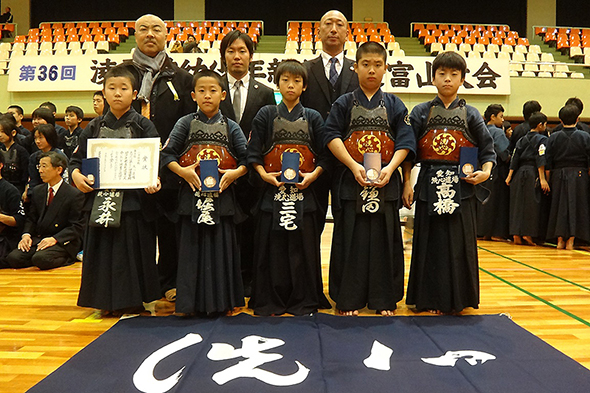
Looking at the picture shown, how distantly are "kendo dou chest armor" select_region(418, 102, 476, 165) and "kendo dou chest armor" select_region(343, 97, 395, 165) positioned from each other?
0.31m

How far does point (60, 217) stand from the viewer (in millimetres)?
4832

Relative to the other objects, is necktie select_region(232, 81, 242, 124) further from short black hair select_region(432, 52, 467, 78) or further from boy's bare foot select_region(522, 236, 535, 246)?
boy's bare foot select_region(522, 236, 535, 246)

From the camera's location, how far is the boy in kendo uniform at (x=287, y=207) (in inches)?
118

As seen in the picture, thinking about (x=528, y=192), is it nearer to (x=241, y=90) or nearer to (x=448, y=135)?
(x=448, y=135)

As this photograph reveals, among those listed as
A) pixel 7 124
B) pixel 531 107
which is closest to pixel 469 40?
pixel 531 107

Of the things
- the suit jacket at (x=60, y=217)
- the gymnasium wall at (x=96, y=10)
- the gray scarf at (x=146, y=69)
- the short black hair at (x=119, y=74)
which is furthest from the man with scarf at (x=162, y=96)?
the gymnasium wall at (x=96, y=10)

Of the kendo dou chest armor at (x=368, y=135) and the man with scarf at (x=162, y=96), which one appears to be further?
the man with scarf at (x=162, y=96)

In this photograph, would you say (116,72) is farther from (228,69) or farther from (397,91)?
(397,91)

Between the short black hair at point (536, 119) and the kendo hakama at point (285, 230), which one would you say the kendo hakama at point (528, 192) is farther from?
the kendo hakama at point (285, 230)

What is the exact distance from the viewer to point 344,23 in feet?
11.1

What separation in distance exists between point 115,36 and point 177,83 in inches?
439

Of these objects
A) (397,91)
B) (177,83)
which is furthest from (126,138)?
(397,91)

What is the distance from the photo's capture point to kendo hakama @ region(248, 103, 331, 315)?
301 centimetres

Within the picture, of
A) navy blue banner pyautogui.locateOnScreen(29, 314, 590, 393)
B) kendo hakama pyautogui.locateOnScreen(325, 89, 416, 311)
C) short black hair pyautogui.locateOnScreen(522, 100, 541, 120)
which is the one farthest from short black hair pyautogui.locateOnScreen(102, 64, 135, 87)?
short black hair pyautogui.locateOnScreen(522, 100, 541, 120)
